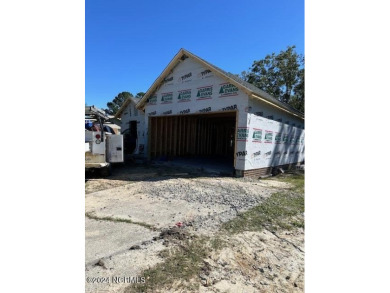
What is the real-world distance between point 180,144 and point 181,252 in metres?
11.1

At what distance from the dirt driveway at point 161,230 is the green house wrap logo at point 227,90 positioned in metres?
4.22

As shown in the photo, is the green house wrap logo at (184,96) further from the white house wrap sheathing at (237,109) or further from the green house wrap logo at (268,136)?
the green house wrap logo at (268,136)

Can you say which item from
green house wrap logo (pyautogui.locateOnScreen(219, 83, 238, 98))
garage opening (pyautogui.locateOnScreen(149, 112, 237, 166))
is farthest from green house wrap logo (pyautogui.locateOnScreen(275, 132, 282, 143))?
green house wrap logo (pyautogui.locateOnScreen(219, 83, 238, 98))

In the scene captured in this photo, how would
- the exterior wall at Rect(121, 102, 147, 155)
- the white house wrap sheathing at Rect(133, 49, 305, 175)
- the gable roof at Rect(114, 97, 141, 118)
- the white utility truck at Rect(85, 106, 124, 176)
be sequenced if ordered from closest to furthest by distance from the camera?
the white utility truck at Rect(85, 106, 124, 176) → the white house wrap sheathing at Rect(133, 49, 305, 175) → the exterior wall at Rect(121, 102, 147, 155) → the gable roof at Rect(114, 97, 141, 118)

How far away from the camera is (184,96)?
11.0m

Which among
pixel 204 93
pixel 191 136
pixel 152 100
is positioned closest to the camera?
pixel 204 93

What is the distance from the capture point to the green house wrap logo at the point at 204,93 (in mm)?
9852

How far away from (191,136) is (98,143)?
27.7ft

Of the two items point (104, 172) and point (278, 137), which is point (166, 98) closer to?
point (104, 172)

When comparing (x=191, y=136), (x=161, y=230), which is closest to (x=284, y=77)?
(x=191, y=136)

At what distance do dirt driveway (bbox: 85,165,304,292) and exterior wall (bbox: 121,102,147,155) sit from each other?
900 cm

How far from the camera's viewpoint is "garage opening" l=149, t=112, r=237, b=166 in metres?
12.8

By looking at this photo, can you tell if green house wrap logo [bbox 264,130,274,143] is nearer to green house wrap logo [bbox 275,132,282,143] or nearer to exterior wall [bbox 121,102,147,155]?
green house wrap logo [bbox 275,132,282,143]

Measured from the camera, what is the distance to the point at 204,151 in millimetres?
15680
